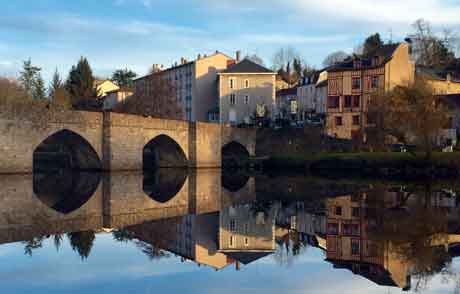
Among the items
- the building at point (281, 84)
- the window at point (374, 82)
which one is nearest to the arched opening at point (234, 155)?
the window at point (374, 82)

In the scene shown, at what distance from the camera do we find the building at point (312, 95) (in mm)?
56397

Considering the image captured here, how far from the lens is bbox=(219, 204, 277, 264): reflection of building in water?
11748mm

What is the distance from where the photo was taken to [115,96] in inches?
3199

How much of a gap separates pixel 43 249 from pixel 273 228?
19.2ft

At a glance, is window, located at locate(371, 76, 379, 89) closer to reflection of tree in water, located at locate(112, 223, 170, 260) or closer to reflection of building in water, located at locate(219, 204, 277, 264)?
reflection of building in water, located at locate(219, 204, 277, 264)

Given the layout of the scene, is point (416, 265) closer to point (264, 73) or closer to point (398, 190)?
point (398, 190)

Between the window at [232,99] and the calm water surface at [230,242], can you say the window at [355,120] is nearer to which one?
the window at [232,99]

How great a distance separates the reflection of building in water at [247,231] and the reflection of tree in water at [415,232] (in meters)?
2.48

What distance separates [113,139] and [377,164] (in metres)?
16.5

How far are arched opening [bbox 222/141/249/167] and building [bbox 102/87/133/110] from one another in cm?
3174

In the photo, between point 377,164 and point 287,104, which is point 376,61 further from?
point 287,104

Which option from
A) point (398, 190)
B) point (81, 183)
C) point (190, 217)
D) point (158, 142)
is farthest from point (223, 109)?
point (190, 217)

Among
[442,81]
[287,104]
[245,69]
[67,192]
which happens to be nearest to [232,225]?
[67,192]

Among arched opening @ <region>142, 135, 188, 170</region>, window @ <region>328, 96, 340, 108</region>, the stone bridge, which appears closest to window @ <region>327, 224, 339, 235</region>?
the stone bridge
